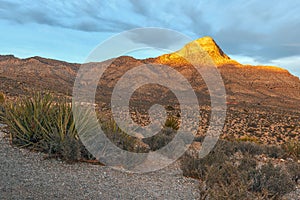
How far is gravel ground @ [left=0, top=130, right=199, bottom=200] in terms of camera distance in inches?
211

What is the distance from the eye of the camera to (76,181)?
6.11m

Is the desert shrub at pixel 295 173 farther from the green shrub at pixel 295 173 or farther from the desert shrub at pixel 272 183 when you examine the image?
the desert shrub at pixel 272 183

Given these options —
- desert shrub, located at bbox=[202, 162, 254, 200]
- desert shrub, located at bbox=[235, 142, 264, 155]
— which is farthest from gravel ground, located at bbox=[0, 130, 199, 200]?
desert shrub, located at bbox=[235, 142, 264, 155]

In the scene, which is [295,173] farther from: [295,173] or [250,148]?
[250,148]

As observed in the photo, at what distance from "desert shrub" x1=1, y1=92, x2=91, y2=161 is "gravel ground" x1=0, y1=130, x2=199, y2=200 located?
0.94ft

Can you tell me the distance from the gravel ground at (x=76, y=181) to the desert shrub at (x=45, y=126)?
0.94 ft

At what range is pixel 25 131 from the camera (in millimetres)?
7965

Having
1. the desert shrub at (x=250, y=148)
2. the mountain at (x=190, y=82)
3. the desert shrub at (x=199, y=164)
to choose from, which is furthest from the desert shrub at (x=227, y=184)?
the mountain at (x=190, y=82)

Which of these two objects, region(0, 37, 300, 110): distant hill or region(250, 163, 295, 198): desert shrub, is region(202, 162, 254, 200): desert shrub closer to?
region(250, 163, 295, 198): desert shrub

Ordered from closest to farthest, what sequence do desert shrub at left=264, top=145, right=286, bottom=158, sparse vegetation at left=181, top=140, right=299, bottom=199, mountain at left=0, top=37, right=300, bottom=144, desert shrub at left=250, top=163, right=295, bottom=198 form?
sparse vegetation at left=181, top=140, right=299, bottom=199 < desert shrub at left=250, top=163, right=295, bottom=198 < desert shrub at left=264, top=145, right=286, bottom=158 < mountain at left=0, top=37, right=300, bottom=144

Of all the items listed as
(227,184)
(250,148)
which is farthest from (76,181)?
(250,148)

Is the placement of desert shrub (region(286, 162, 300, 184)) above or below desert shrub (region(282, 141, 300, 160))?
below

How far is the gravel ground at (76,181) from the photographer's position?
211 inches

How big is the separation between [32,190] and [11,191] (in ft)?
1.04
